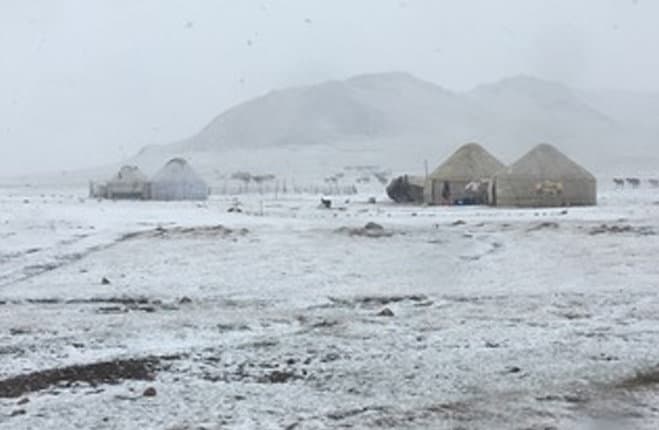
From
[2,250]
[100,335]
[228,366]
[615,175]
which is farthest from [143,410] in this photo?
[615,175]

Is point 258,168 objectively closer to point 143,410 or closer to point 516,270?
point 516,270

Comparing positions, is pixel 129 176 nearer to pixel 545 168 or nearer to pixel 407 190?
pixel 407 190

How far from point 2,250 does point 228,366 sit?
20.1 meters

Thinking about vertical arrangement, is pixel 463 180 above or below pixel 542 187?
above

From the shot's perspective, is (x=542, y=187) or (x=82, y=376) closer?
(x=82, y=376)

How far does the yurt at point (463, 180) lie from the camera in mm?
65562

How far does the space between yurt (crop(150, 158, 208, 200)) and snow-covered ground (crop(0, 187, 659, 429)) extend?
5745 centimetres

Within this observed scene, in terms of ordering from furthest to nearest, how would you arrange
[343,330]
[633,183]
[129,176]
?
[633,183] → [129,176] → [343,330]

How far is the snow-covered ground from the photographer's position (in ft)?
29.0

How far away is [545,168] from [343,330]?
49.4 metres

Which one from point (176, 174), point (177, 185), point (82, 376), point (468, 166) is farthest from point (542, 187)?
point (82, 376)

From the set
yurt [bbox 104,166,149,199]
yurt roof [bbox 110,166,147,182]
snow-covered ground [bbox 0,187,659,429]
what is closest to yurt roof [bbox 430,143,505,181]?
yurt [bbox 104,166,149,199]

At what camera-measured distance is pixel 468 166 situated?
68625 millimetres

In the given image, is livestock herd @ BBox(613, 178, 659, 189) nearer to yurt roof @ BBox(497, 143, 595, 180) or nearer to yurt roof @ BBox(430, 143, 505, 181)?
yurt roof @ BBox(430, 143, 505, 181)
